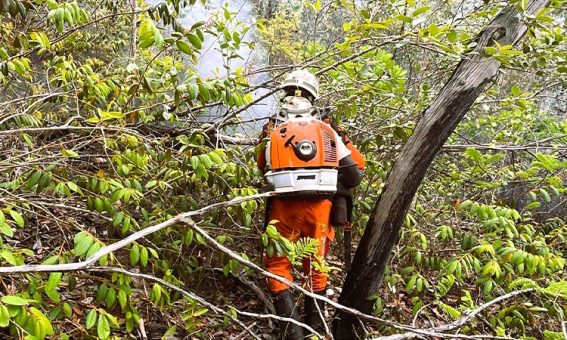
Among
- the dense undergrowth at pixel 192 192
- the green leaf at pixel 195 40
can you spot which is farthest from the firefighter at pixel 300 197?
the green leaf at pixel 195 40

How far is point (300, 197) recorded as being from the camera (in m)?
3.60

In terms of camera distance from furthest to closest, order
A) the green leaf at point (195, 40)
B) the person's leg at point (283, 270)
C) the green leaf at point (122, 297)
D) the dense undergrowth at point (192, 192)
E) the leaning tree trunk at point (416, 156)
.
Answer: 1. the person's leg at point (283, 270)
2. the leaning tree trunk at point (416, 156)
3. the green leaf at point (195, 40)
4. the dense undergrowth at point (192, 192)
5. the green leaf at point (122, 297)

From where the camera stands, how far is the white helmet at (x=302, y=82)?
385cm

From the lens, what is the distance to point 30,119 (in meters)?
3.22

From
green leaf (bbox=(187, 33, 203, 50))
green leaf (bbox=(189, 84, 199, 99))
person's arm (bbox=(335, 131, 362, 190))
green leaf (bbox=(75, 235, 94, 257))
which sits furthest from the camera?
person's arm (bbox=(335, 131, 362, 190))

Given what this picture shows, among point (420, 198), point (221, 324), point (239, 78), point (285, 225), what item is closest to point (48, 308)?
point (221, 324)

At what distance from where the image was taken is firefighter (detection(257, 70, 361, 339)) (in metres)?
3.52

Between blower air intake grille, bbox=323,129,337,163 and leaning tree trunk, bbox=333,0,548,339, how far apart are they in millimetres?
472

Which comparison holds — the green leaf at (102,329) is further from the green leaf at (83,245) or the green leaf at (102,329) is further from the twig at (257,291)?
the twig at (257,291)

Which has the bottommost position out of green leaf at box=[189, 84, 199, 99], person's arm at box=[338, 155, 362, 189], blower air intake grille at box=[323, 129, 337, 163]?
person's arm at box=[338, 155, 362, 189]

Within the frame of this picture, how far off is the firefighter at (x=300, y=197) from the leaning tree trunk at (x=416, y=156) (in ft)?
1.02

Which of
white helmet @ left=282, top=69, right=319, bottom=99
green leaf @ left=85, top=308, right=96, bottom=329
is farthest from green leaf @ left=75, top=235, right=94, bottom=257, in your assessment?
A: white helmet @ left=282, top=69, right=319, bottom=99

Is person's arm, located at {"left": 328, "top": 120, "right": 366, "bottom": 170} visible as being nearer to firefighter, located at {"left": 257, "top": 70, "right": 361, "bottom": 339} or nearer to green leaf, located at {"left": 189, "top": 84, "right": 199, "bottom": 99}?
firefighter, located at {"left": 257, "top": 70, "right": 361, "bottom": 339}

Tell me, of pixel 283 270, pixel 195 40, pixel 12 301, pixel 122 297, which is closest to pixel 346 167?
pixel 283 270
